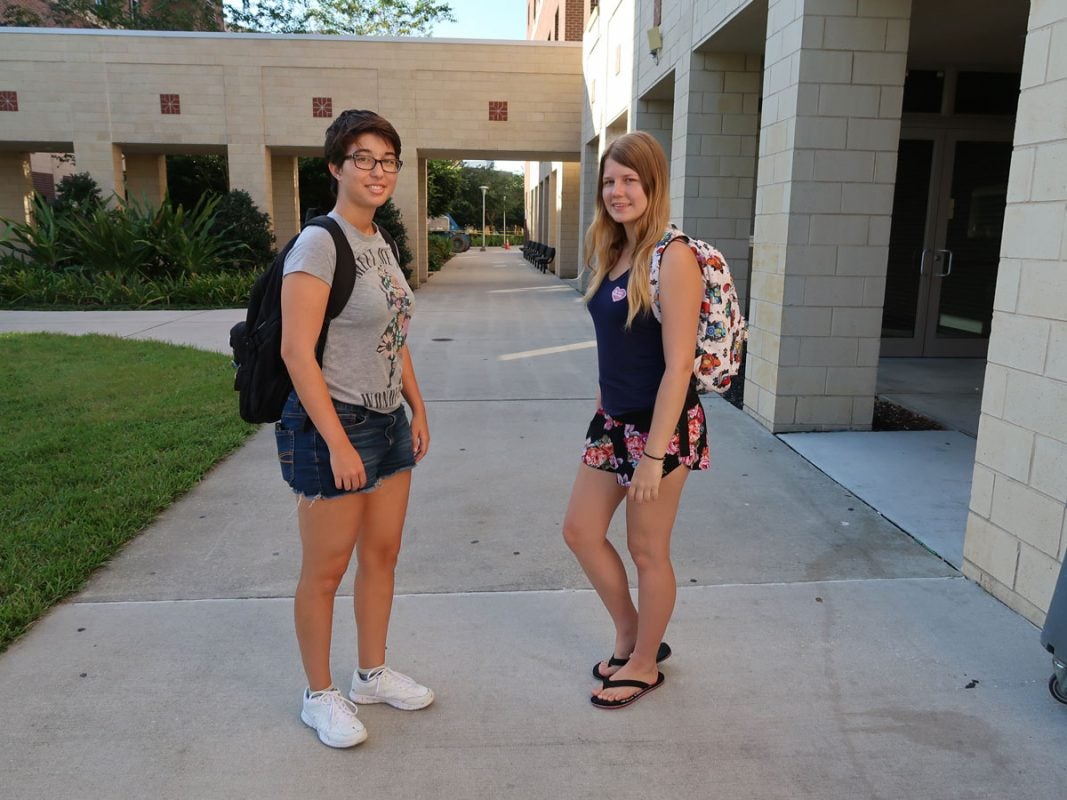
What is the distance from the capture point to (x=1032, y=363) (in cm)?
352

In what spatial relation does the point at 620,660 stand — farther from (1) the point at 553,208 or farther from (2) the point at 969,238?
(1) the point at 553,208

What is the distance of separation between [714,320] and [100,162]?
2125 cm

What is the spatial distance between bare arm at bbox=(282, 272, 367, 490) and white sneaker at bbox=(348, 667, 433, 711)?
0.93m

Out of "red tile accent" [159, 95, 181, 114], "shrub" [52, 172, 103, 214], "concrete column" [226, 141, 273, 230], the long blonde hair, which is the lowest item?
the long blonde hair

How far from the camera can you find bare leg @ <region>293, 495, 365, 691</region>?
2549mm

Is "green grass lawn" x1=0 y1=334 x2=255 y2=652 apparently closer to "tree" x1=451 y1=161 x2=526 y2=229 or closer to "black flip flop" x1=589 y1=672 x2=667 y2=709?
"black flip flop" x1=589 y1=672 x2=667 y2=709

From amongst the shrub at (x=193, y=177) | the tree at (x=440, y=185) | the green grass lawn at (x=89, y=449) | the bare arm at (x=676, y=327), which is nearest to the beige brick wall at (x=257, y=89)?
the shrub at (x=193, y=177)

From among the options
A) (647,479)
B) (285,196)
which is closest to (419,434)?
(647,479)

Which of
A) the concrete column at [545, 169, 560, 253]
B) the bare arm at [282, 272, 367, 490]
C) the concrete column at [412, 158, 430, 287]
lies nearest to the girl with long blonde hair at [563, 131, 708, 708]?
the bare arm at [282, 272, 367, 490]

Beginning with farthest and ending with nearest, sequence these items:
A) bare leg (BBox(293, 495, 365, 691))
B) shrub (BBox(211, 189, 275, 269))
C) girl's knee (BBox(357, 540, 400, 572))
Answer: shrub (BBox(211, 189, 275, 269))
girl's knee (BBox(357, 540, 400, 572))
bare leg (BBox(293, 495, 365, 691))

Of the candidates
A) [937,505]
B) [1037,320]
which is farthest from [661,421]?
[937,505]

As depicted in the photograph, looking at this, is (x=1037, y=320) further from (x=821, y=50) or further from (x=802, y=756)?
(x=821, y=50)

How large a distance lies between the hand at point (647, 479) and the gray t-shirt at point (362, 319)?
0.79 m

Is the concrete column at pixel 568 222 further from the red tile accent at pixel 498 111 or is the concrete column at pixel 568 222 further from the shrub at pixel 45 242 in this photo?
the shrub at pixel 45 242
